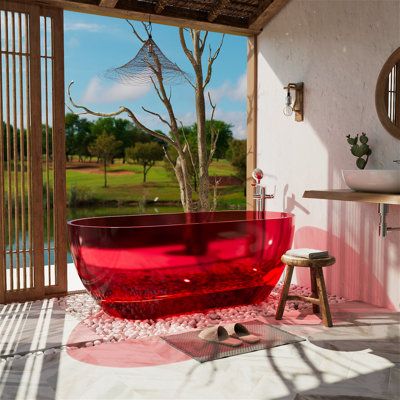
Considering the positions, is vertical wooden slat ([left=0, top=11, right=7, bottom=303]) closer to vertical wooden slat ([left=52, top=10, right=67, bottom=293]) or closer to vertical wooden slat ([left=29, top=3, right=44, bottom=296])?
vertical wooden slat ([left=29, top=3, right=44, bottom=296])

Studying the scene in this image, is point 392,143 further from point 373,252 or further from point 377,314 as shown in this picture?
point 377,314

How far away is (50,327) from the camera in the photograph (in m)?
3.19

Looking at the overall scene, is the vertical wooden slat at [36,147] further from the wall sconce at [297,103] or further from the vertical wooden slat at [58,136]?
the wall sconce at [297,103]

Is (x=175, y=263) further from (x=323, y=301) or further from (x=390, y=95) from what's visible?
(x=390, y=95)

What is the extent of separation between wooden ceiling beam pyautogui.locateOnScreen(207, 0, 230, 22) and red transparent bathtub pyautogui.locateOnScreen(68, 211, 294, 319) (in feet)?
6.35

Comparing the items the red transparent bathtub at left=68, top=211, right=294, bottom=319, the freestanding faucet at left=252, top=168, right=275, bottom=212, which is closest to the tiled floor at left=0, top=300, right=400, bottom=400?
the red transparent bathtub at left=68, top=211, right=294, bottom=319

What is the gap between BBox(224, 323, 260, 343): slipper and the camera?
2.88m

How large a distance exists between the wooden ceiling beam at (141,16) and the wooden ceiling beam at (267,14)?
6cm

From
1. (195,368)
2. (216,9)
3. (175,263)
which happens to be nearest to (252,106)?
(216,9)

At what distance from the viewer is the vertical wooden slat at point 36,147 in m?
3.77

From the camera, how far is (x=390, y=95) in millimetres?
3492

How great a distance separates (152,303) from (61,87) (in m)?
1.83

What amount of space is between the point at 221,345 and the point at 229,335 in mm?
129

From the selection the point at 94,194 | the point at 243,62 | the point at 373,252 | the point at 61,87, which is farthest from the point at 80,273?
the point at 243,62
